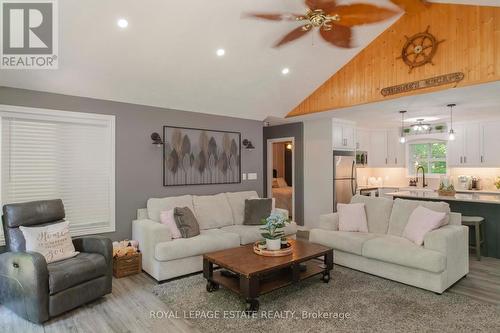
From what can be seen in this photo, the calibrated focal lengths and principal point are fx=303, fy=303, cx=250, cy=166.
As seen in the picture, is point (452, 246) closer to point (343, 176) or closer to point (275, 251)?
point (275, 251)

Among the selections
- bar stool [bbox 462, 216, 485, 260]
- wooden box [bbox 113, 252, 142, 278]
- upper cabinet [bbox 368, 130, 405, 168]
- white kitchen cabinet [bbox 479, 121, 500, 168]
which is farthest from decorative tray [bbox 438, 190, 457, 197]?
wooden box [bbox 113, 252, 142, 278]

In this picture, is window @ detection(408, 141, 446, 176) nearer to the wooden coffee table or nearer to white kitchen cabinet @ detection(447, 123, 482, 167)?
white kitchen cabinet @ detection(447, 123, 482, 167)

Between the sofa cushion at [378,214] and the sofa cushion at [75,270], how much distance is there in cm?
347

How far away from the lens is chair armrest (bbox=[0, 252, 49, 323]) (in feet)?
8.65

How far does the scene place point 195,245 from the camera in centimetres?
379

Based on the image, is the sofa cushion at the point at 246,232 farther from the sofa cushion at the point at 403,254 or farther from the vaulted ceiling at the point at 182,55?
the vaulted ceiling at the point at 182,55

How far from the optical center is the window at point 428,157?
A: 7.39 metres

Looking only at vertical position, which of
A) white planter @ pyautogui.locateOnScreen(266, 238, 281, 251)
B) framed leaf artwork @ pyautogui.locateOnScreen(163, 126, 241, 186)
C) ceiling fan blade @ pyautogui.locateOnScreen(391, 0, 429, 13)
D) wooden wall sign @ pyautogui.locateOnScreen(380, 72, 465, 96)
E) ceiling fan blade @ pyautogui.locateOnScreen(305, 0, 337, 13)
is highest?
ceiling fan blade @ pyautogui.locateOnScreen(391, 0, 429, 13)

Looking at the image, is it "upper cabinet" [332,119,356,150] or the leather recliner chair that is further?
"upper cabinet" [332,119,356,150]

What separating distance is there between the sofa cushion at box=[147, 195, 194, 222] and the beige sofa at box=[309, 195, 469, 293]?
197 cm

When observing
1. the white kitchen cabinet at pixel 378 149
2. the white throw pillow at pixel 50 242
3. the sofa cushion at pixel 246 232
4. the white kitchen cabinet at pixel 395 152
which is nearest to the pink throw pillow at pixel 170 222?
the sofa cushion at pixel 246 232

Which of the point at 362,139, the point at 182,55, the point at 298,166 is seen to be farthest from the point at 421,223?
the point at 362,139

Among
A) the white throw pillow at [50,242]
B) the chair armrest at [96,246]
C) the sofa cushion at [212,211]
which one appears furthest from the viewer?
the sofa cushion at [212,211]

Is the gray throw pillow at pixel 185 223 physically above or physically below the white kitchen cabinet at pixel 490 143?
below
